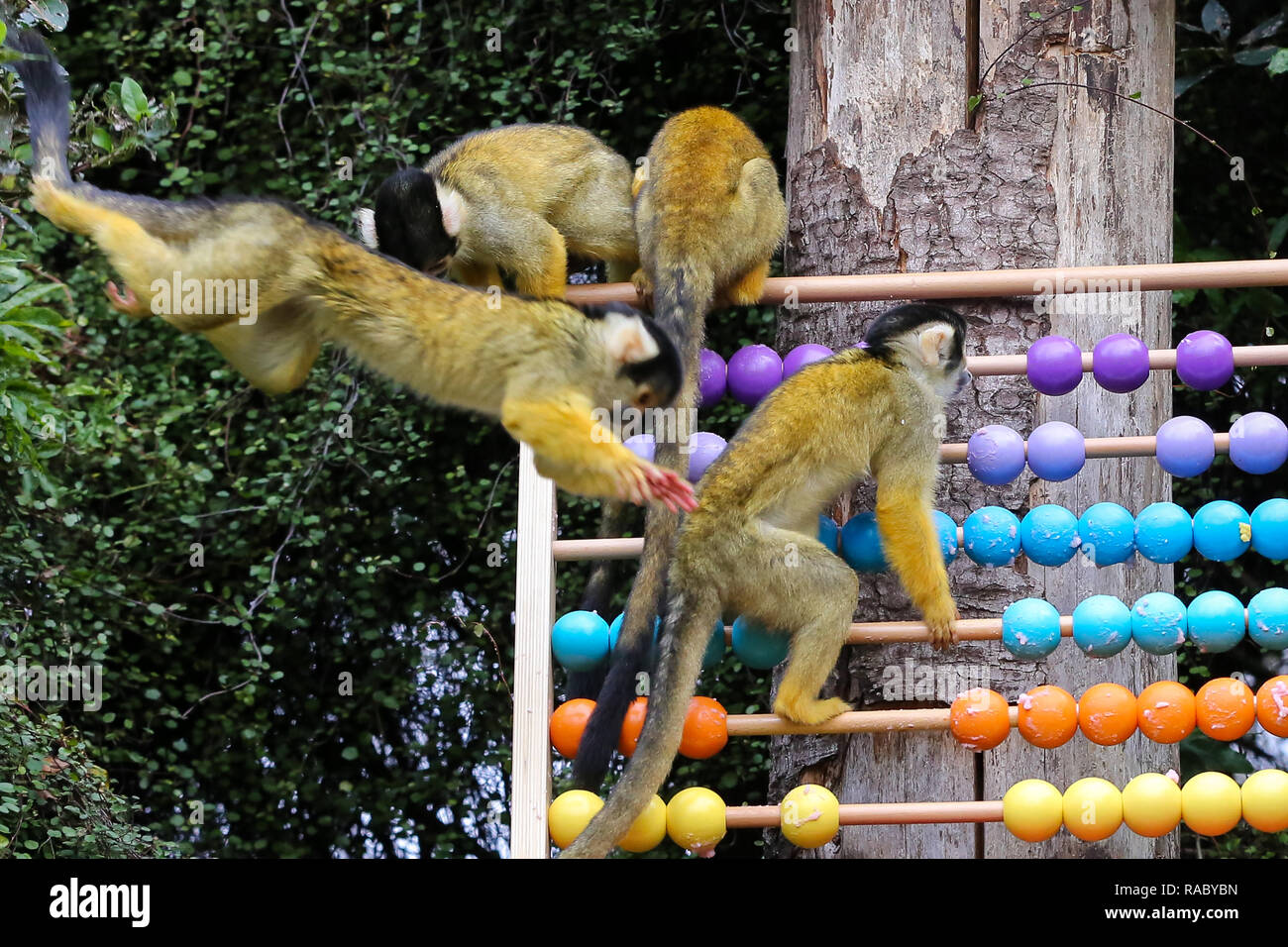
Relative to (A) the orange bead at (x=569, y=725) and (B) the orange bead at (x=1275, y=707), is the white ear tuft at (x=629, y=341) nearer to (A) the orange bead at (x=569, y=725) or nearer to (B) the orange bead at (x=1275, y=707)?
(A) the orange bead at (x=569, y=725)

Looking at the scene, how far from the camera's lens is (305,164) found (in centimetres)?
551

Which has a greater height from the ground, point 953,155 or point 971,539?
point 953,155

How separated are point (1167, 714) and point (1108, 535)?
0.40 meters

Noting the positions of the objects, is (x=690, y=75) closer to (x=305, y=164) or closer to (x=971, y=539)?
(x=305, y=164)

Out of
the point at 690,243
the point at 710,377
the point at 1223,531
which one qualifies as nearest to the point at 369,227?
the point at 690,243

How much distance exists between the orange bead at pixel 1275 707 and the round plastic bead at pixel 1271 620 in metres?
0.09

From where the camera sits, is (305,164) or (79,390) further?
(305,164)

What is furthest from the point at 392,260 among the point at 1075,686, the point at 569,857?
the point at 1075,686

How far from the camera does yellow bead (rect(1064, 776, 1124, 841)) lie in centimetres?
308

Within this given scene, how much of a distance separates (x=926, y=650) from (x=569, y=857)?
1198 mm

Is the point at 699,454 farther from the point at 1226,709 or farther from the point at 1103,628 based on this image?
the point at 1226,709

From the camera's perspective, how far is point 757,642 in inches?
130
